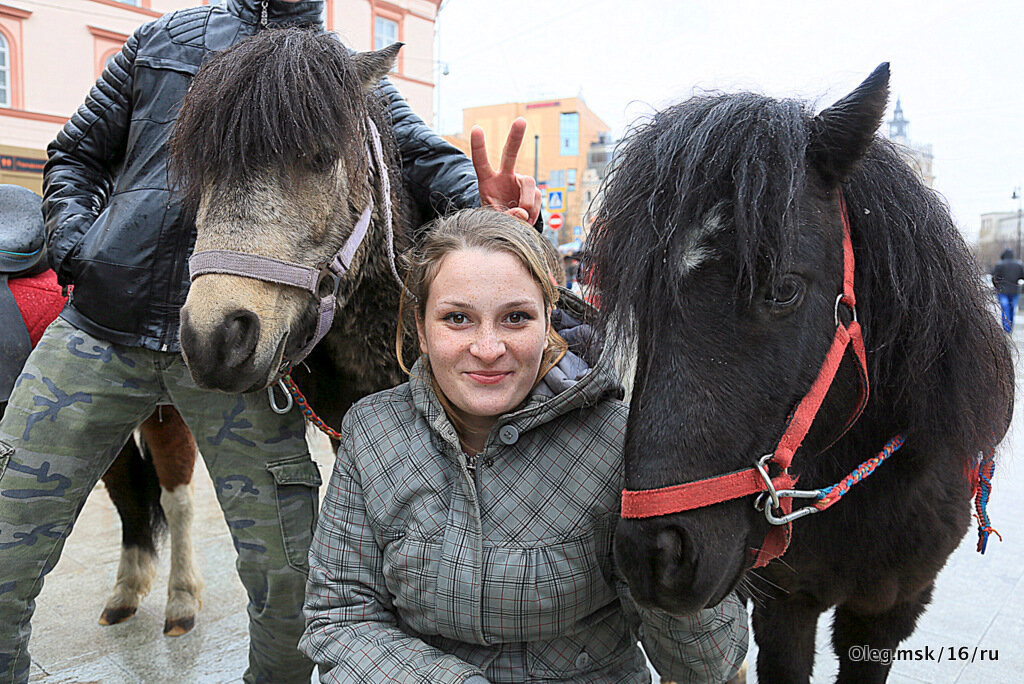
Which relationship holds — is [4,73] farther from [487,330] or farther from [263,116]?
[487,330]

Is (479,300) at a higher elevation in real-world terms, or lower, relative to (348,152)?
lower

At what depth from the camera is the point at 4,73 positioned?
567cm

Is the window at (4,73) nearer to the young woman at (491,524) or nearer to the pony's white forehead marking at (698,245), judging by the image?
the young woman at (491,524)

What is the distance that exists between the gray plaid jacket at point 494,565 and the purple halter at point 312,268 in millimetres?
333

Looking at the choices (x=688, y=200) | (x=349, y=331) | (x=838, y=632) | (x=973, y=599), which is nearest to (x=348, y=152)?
(x=349, y=331)

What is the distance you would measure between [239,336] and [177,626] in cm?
213

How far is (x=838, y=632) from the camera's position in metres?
2.03

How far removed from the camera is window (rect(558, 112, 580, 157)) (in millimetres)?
37250

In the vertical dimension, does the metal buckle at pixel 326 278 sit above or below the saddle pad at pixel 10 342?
above

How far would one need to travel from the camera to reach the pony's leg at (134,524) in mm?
3072

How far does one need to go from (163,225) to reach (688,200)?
1.33 m

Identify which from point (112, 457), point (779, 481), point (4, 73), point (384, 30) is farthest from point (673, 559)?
point (384, 30)

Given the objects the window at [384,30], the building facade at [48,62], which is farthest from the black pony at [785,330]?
the window at [384,30]

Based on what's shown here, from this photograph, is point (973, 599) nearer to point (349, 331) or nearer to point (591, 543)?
point (591, 543)
